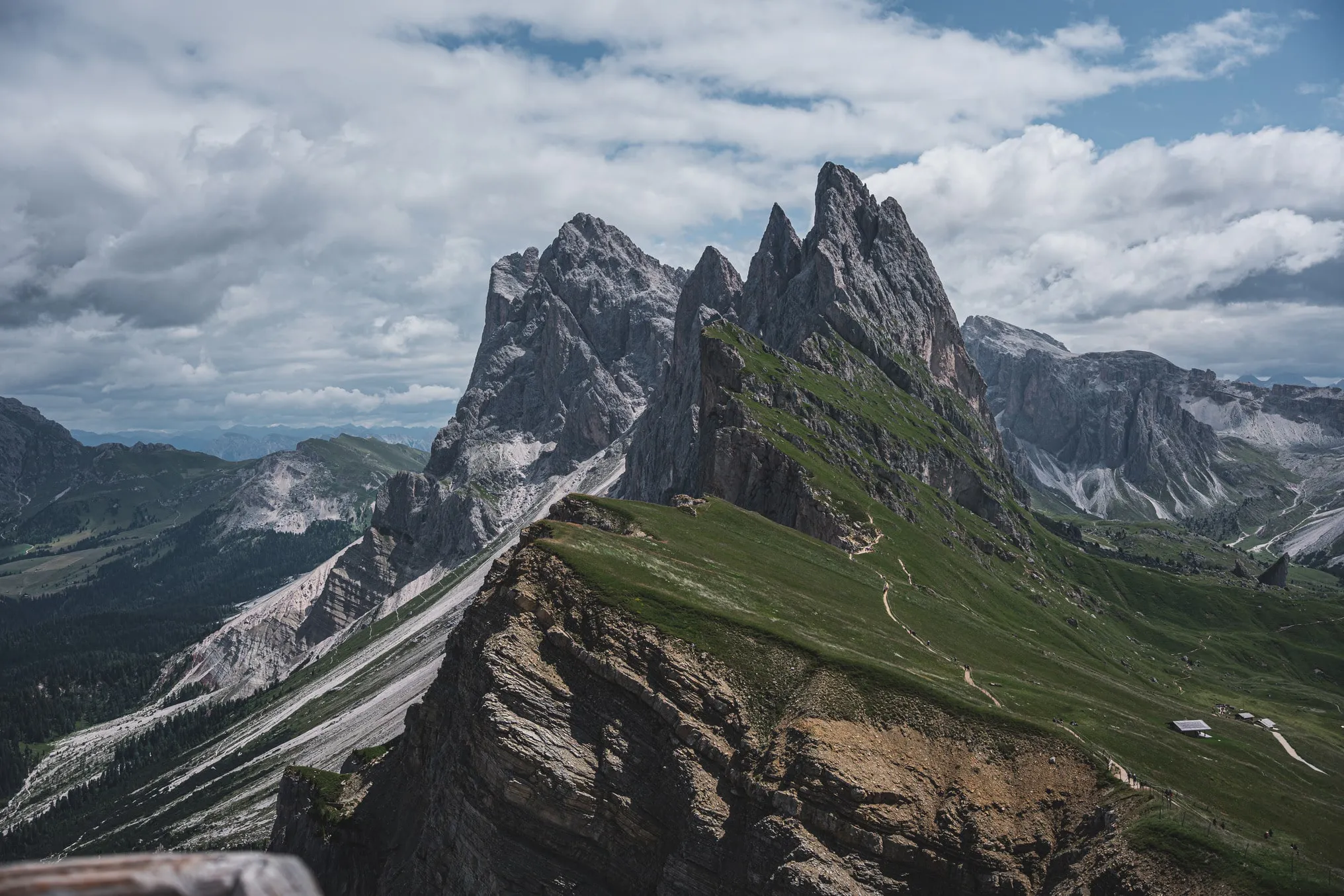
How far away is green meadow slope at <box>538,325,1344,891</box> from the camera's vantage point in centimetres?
6419

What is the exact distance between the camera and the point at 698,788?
58.2m

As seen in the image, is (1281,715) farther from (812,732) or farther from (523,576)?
(523,576)

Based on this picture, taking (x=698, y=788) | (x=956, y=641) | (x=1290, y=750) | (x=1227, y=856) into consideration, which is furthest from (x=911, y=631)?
(x=1290, y=750)

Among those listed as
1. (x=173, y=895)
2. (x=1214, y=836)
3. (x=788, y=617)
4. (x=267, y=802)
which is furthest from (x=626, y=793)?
(x=267, y=802)

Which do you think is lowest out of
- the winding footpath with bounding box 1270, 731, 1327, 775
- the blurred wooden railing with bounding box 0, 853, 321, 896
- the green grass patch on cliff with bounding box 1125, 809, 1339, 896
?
the winding footpath with bounding box 1270, 731, 1327, 775

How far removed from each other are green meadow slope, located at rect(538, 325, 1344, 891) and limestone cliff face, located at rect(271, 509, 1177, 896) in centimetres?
337

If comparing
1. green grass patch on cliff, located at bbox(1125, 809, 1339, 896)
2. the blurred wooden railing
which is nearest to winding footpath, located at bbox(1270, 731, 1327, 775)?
green grass patch on cliff, located at bbox(1125, 809, 1339, 896)

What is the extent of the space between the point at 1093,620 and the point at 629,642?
558 ft

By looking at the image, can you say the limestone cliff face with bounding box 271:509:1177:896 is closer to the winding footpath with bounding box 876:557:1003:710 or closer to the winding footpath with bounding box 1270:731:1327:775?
the winding footpath with bounding box 876:557:1003:710

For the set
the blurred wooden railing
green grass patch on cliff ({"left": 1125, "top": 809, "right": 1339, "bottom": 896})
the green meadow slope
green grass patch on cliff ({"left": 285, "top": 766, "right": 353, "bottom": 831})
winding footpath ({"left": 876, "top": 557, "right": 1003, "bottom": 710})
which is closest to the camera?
the blurred wooden railing

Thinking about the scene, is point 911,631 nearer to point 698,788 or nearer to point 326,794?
point 698,788

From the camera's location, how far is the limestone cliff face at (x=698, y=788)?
173ft

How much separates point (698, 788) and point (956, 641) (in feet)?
192

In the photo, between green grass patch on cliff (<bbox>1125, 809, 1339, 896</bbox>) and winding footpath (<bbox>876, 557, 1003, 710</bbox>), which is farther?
winding footpath (<bbox>876, 557, 1003, 710</bbox>)
